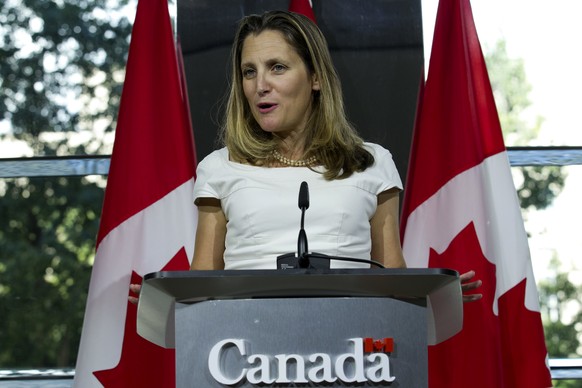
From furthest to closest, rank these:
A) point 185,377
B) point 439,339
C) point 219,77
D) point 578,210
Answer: point 578,210 < point 219,77 < point 439,339 < point 185,377

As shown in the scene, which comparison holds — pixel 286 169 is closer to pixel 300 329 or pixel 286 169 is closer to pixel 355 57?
pixel 300 329

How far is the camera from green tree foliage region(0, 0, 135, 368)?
10.7 ft

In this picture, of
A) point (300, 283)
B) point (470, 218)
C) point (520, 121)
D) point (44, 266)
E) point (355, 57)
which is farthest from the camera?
point (520, 121)

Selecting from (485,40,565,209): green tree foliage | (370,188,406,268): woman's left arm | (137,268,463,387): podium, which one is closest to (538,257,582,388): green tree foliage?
(485,40,565,209): green tree foliage

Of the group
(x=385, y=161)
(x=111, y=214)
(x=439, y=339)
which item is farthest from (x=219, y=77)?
(x=439, y=339)

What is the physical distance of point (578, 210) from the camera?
3.34 metres

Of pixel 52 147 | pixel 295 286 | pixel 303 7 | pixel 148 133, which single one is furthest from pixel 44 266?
pixel 295 286

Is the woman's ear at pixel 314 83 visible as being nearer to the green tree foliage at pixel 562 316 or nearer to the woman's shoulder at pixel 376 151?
the woman's shoulder at pixel 376 151

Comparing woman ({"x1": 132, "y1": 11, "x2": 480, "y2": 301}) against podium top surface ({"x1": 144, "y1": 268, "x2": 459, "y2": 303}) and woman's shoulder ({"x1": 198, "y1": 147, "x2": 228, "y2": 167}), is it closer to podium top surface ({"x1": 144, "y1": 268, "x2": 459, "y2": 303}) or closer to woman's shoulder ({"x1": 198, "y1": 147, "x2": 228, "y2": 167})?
woman's shoulder ({"x1": 198, "y1": 147, "x2": 228, "y2": 167})

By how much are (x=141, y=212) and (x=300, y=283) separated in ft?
5.06

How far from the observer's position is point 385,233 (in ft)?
7.08

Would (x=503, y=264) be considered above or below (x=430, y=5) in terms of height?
below

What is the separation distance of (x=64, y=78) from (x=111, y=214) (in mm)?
795

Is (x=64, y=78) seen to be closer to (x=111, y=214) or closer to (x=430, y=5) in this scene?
(x=111, y=214)
